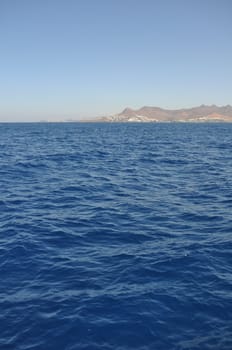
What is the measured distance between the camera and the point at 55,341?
6.68 m

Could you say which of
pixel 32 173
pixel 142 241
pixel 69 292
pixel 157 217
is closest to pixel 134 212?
pixel 157 217

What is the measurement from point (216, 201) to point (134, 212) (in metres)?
4.29

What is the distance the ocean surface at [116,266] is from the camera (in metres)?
6.94

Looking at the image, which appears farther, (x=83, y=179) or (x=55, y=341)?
(x=83, y=179)

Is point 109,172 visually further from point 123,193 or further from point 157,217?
point 157,217

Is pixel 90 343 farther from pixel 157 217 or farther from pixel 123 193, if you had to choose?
pixel 123 193

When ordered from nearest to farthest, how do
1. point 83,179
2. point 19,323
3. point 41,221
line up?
1. point 19,323
2. point 41,221
3. point 83,179

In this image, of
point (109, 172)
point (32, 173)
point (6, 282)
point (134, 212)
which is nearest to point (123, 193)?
point (134, 212)

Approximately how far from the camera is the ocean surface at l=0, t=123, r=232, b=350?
22.8 ft

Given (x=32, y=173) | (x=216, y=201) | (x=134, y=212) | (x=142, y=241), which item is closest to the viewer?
(x=142, y=241)

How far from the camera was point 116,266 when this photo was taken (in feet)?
31.7

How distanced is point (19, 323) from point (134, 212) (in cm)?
833

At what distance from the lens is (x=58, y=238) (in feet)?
39.2

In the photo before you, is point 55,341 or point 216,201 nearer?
point 55,341
